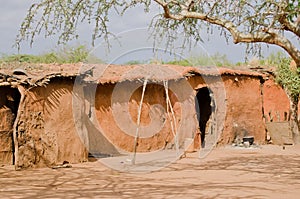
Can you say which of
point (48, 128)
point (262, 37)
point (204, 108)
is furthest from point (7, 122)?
point (204, 108)

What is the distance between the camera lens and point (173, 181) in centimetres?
924

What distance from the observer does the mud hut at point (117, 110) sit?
36.8 feet

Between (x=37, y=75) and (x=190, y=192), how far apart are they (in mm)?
5374

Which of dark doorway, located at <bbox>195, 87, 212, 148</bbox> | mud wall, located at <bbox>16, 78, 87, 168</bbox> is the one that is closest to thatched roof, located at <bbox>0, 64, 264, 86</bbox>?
mud wall, located at <bbox>16, 78, 87, 168</bbox>

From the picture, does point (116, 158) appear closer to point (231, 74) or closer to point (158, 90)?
point (158, 90)

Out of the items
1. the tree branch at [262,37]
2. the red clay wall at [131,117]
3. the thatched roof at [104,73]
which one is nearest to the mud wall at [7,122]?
the thatched roof at [104,73]

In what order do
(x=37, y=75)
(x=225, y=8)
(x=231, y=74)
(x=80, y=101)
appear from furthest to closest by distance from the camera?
(x=231, y=74), (x=80, y=101), (x=37, y=75), (x=225, y=8)

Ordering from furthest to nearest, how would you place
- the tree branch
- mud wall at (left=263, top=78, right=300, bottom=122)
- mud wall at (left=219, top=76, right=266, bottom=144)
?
mud wall at (left=263, top=78, right=300, bottom=122) < mud wall at (left=219, top=76, right=266, bottom=144) < the tree branch

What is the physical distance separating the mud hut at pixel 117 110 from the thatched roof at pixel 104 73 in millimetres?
25

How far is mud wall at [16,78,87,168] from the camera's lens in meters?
11.0

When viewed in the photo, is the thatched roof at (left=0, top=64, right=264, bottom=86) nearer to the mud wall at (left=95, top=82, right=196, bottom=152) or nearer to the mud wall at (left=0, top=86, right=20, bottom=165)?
the mud wall at (left=95, top=82, right=196, bottom=152)

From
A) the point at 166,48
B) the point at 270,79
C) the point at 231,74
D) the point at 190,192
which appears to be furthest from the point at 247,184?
the point at 270,79

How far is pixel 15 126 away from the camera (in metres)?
10.8

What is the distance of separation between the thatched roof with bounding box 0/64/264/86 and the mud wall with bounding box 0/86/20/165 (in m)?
0.58
